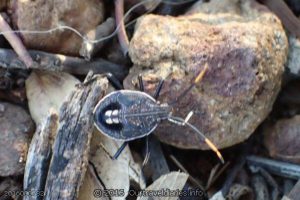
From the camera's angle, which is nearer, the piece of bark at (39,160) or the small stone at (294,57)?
the piece of bark at (39,160)

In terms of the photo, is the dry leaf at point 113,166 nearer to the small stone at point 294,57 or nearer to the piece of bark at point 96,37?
the piece of bark at point 96,37

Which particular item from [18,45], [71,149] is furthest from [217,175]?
[18,45]

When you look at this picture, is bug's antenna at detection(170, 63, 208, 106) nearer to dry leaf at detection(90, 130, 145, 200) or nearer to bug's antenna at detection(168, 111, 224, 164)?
bug's antenna at detection(168, 111, 224, 164)

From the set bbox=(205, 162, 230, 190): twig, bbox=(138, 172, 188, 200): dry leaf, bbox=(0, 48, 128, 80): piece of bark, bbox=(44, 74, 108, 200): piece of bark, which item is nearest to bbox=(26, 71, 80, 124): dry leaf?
bbox=(0, 48, 128, 80): piece of bark

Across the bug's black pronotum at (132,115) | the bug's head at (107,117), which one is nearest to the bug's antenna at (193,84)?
the bug's black pronotum at (132,115)

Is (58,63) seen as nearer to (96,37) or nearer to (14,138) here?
(96,37)

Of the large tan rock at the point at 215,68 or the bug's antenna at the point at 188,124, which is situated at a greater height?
the large tan rock at the point at 215,68
